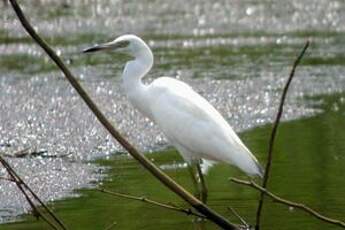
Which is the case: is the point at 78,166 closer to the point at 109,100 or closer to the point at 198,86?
the point at 109,100

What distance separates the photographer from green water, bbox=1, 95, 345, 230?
7.72 metres

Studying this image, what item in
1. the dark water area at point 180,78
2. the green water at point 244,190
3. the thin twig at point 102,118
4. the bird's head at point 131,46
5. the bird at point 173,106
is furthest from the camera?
the dark water area at point 180,78

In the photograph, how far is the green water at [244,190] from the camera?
772 centimetres

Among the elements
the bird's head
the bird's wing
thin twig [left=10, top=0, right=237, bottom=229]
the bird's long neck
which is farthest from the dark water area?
thin twig [left=10, top=0, right=237, bottom=229]

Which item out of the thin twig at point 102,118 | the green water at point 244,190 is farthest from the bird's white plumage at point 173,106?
the thin twig at point 102,118

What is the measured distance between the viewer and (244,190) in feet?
28.9

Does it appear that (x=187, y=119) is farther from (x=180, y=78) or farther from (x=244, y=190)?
(x=180, y=78)

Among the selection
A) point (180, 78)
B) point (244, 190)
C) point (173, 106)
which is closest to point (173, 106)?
point (173, 106)

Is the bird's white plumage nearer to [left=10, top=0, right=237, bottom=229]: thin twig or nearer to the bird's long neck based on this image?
the bird's long neck

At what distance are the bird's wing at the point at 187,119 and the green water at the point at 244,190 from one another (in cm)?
52

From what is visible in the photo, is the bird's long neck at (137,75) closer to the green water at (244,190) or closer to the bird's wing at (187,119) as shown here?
the bird's wing at (187,119)

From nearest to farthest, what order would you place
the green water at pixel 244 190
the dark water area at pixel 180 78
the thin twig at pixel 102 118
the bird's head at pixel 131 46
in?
the thin twig at pixel 102 118 < the green water at pixel 244 190 < the bird's head at pixel 131 46 < the dark water area at pixel 180 78

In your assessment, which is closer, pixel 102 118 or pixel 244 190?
pixel 102 118

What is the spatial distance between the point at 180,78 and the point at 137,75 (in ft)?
25.3
